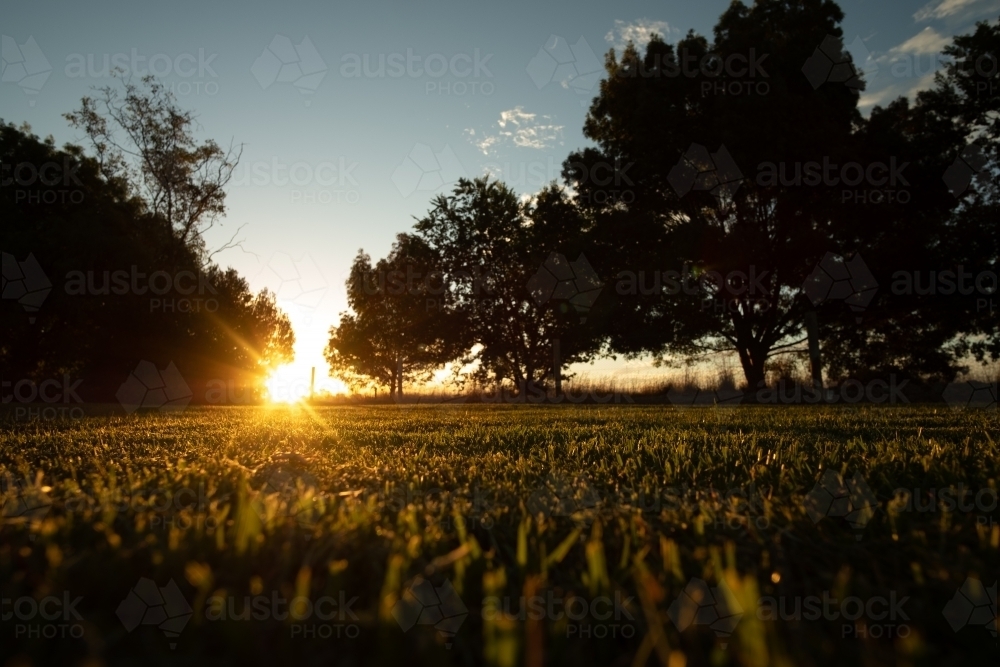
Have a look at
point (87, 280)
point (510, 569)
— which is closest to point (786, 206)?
point (510, 569)

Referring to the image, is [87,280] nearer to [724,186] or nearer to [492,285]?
[492,285]

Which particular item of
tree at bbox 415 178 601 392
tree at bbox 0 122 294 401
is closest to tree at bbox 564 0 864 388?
tree at bbox 415 178 601 392

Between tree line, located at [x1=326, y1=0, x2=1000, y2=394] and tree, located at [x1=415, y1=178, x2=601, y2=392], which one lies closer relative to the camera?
tree line, located at [x1=326, y1=0, x2=1000, y2=394]

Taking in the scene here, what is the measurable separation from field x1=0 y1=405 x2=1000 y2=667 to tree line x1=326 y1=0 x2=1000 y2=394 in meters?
16.5

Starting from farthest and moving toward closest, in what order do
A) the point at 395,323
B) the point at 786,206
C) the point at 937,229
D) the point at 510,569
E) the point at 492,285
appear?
1. the point at 395,323
2. the point at 492,285
3. the point at 786,206
4. the point at 937,229
5. the point at 510,569

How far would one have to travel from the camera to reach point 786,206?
20312mm

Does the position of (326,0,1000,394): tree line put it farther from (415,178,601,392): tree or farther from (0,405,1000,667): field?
(0,405,1000,667): field

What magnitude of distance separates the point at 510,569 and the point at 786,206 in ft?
71.9

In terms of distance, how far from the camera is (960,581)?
3.75ft

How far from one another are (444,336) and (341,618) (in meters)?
30.0

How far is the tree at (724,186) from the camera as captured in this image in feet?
61.4

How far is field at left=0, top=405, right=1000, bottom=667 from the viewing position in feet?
2.79

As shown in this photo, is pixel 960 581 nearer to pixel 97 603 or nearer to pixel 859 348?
pixel 97 603

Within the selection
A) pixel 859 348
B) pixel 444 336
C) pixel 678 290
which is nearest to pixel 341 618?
pixel 678 290
